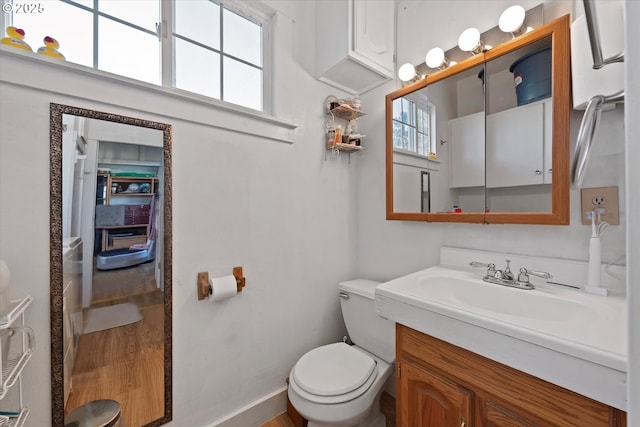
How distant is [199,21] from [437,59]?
49.8 inches

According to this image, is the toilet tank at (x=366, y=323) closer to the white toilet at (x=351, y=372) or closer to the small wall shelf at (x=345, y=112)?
the white toilet at (x=351, y=372)

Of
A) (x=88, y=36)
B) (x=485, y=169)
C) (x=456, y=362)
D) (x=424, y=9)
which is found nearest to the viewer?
(x=456, y=362)

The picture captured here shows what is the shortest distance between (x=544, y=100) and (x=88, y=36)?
189 centimetres

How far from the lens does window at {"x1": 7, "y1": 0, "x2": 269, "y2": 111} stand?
104 centimetres

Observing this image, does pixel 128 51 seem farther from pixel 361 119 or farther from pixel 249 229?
pixel 361 119

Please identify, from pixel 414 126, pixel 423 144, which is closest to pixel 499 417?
pixel 423 144

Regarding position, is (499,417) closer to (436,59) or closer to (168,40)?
(436,59)

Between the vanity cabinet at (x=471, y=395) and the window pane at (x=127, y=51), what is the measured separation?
62.9 inches

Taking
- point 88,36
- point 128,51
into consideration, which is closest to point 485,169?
point 128,51

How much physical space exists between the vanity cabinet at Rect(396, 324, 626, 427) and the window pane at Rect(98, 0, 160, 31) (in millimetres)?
1766

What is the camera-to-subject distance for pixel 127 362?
111 cm

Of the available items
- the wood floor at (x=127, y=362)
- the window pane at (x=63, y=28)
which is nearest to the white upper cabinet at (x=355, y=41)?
the window pane at (x=63, y=28)

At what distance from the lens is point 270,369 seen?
148 cm

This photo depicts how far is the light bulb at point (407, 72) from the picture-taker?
151cm
